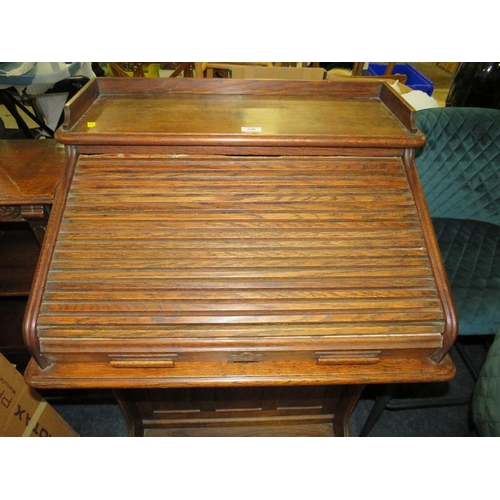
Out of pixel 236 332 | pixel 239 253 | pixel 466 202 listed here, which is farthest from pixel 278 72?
pixel 236 332

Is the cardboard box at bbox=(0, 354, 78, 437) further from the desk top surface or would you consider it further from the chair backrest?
the chair backrest

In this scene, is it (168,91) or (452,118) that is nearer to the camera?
(168,91)

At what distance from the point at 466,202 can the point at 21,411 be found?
2207mm

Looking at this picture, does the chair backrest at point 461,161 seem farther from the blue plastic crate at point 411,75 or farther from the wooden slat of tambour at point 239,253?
the blue plastic crate at point 411,75

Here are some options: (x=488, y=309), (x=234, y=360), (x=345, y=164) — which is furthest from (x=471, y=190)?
(x=234, y=360)

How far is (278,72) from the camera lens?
2.72 meters

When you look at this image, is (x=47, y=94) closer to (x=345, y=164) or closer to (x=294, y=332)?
(x=345, y=164)

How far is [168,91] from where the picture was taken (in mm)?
1488

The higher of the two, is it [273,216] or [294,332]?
[273,216]

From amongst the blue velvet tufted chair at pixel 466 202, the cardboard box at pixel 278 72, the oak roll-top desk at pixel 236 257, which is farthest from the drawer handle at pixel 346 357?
the cardboard box at pixel 278 72

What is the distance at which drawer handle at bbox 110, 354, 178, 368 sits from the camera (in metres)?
1.04

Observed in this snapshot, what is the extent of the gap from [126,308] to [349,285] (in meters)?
0.67

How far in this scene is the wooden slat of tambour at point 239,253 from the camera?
103 centimetres

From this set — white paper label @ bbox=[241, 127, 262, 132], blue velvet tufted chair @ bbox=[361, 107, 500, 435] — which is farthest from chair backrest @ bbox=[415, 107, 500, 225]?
white paper label @ bbox=[241, 127, 262, 132]
